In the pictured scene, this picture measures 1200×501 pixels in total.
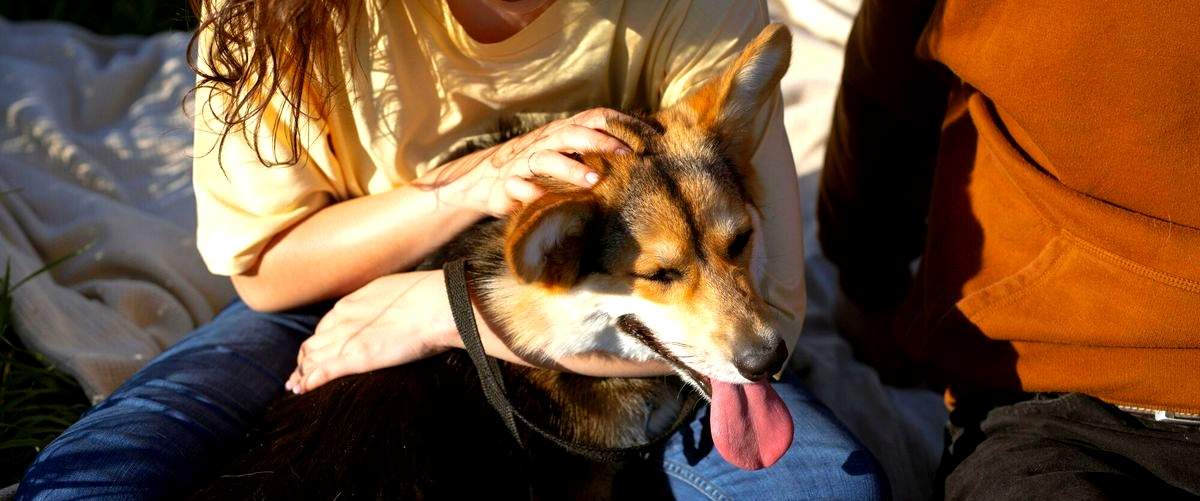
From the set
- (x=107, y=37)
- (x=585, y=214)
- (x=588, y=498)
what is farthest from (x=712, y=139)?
(x=107, y=37)

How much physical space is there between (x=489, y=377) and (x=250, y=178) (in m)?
0.71

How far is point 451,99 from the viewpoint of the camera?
2.09 metres

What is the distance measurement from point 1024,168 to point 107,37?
391 cm

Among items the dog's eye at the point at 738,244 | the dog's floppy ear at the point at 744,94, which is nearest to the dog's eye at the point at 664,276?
the dog's eye at the point at 738,244

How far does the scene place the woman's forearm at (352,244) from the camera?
2043 mm

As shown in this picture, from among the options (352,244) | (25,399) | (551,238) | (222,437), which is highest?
(551,238)

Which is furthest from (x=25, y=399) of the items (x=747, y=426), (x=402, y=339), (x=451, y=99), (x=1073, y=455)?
(x=1073, y=455)

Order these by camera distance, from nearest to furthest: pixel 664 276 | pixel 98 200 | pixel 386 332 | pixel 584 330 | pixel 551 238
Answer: pixel 551 238 < pixel 664 276 < pixel 584 330 < pixel 386 332 < pixel 98 200

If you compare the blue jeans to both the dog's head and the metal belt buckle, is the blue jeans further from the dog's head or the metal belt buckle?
the metal belt buckle

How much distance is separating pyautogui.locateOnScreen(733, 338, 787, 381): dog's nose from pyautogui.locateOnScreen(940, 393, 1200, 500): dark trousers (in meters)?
0.58

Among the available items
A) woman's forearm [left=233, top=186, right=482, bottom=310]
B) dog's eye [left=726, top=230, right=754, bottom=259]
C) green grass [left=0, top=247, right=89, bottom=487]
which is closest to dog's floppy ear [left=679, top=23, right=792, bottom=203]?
dog's eye [left=726, top=230, right=754, bottom=259]

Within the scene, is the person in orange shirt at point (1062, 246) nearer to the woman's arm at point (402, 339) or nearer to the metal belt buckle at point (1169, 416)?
the metal belt buckle at point (1169, 416)

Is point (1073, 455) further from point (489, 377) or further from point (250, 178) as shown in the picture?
point (250, 178)

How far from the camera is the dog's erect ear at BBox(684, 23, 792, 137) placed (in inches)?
71.8
